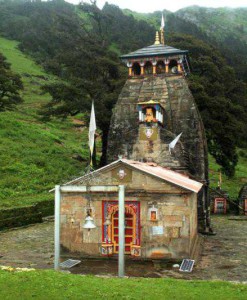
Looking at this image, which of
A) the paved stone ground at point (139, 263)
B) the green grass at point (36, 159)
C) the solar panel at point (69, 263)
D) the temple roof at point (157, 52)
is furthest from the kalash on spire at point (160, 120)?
the solar panel at point (69, 263)

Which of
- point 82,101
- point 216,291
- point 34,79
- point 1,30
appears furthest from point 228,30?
point 216,291

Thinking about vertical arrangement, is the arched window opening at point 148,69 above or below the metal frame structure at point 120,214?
above

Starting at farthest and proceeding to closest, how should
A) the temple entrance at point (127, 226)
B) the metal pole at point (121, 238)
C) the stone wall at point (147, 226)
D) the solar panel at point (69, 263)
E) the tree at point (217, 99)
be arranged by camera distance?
the tree at point (217, 99) → the temple entrance at point (127, 226) → the stone wall at point (147, 226) → the solar panel at point (69, 263) → the metal pole at point (121, 238)

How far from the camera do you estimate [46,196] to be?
30.3 metres

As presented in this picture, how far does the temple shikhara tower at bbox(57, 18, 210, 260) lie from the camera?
16.8 meters

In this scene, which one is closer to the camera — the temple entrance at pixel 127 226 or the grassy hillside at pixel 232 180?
the temple entrance at pixel 127 226

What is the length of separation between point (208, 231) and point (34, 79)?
6181cm

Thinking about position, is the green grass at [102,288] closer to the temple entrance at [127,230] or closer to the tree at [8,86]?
the temple entrance at [127,230]

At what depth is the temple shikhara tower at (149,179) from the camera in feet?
55.0

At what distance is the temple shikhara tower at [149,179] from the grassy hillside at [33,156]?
9.44 m

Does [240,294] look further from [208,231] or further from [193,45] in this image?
[193,45]

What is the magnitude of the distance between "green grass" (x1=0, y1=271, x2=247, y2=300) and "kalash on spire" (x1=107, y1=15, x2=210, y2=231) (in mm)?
12622

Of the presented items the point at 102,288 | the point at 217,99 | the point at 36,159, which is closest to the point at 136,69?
the point at 217,99

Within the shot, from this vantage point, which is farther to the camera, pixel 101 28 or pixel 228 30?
pixel 228 30
